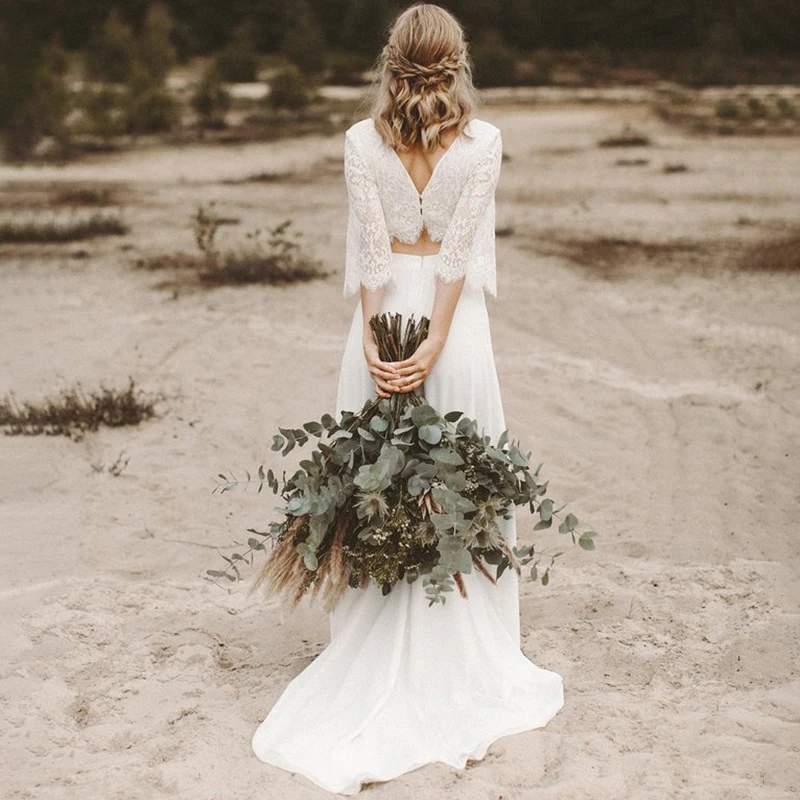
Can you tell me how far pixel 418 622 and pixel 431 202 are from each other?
129 centimetres

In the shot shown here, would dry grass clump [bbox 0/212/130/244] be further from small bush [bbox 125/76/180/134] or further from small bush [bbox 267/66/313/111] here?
small bush [bbox 267/66/313/111]

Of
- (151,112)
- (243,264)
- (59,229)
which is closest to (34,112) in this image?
→ (151,112)

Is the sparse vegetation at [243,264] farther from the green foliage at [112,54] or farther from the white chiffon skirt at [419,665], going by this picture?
the green foliage at [112,54]

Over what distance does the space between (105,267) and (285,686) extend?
695cm

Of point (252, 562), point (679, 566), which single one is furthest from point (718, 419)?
point (252, 562)

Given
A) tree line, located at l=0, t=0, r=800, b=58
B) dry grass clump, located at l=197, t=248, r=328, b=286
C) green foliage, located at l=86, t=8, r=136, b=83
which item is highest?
tree line, located at l=0, t=0, r=800, b=58

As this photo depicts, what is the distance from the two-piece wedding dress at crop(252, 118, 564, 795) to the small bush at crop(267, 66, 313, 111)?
1684 cm

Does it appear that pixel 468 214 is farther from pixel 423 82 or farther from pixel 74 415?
pixel 74 415

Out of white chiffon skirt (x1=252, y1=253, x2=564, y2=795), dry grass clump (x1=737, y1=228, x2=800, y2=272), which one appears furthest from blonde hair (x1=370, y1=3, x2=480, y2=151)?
dry grass clump (x1=737, y1=228, x2=800, y2=272)

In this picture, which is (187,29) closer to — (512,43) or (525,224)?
(512,43)

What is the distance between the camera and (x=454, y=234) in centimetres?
325

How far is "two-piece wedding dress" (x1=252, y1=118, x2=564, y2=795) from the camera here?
3232 millimetres

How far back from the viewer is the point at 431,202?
3260 mm

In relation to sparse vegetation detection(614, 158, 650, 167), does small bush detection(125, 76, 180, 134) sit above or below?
above
